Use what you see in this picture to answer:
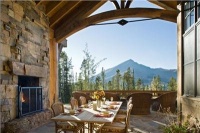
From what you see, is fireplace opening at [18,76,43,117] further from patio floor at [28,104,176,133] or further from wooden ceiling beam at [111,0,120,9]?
wooden ceiling beam at [111,0,120,9]

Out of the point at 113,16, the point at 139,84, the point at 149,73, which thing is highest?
the point at 113,16

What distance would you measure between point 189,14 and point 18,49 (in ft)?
12.7

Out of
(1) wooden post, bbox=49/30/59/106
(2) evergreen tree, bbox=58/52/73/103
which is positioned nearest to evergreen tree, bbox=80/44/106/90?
(2) evergreen tree, bbox=58/52/73/103

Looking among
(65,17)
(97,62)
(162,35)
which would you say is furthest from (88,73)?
(162,35)

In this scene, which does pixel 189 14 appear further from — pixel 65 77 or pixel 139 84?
pixel 139 84

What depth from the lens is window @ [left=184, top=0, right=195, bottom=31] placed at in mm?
3869

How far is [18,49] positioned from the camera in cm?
452

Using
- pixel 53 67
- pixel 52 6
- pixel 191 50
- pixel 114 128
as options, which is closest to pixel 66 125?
pixel 114 128

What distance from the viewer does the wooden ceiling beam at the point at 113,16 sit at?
6.56 meters

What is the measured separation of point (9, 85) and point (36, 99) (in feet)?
3.98

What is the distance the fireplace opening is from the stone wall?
143 mm

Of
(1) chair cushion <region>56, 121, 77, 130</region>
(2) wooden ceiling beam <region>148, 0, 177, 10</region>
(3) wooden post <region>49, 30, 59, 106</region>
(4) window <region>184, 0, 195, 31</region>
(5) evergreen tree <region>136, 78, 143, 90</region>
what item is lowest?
(1) chair cushion <region>56, 121, 77, 130</region>

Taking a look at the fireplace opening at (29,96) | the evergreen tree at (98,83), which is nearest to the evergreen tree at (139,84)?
the evergreen tree at (98,83)

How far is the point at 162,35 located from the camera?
2884 cm
